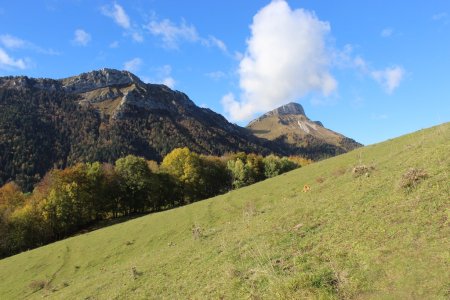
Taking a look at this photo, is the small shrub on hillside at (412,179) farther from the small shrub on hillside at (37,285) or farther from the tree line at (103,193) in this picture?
the tree line at (103,193)

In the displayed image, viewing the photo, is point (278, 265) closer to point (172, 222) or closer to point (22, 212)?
point (172, 222)

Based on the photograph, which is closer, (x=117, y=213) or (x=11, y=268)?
(x=11, y=268)

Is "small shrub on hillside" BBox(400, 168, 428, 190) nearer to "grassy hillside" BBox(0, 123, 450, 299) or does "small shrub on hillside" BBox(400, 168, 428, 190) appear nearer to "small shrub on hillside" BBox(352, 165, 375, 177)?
"grassy hillside" BBox(0, 123, 450, 299)

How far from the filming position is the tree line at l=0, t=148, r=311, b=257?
8369cm

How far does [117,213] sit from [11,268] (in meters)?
56.2

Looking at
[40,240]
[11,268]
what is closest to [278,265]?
[11,268]

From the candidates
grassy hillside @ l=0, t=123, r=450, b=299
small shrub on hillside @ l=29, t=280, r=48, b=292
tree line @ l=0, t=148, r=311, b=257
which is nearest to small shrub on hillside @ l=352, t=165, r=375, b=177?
grassy hillside @ l=0, t=123, r=450, b=299

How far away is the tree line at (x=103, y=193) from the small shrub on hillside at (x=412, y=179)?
3150 inches

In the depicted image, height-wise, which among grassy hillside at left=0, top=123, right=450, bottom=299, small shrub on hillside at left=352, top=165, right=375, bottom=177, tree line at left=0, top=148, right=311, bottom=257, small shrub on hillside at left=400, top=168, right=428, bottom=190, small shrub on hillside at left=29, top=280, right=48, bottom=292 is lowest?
small shrub on hillside at left=29, top=280, right=48, bottom=292

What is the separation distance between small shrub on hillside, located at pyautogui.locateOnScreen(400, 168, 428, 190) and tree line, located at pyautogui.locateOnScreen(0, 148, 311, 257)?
80.0 m

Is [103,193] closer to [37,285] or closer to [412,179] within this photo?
[37,285]

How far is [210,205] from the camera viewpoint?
186ft

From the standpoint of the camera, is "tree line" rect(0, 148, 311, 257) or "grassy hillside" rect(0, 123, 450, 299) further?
"tree line" rect(0, 148, 311, 257)

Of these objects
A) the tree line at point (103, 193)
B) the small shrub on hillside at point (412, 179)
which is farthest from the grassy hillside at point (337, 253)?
the tree line at point (103, 193)
